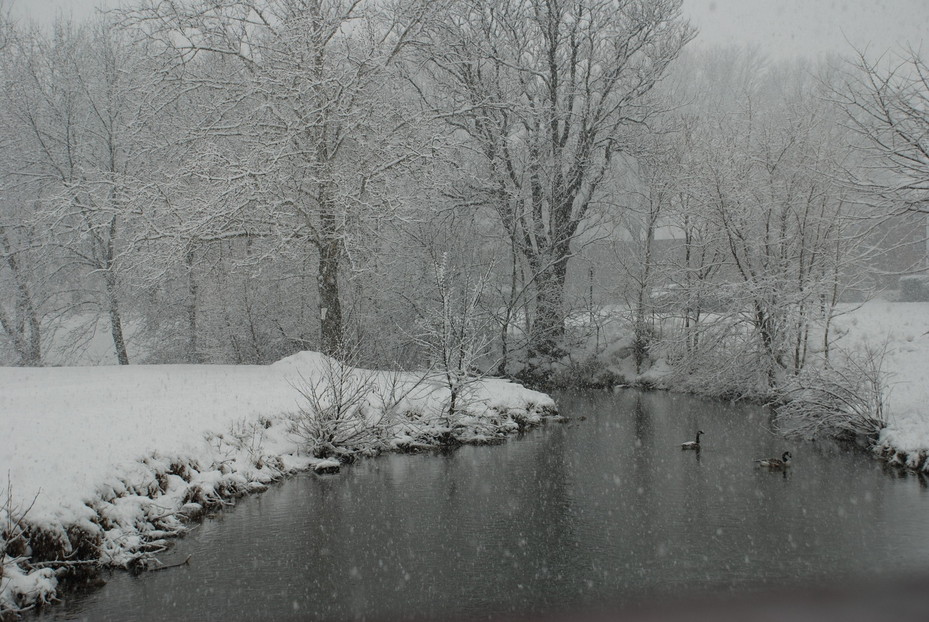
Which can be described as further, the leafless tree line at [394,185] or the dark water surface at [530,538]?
the leafless tree line at [394,185]

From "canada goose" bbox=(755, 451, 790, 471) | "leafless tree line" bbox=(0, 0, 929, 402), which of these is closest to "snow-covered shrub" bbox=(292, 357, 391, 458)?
"leafless tree line" bbox=(0, 0, 929, 402)

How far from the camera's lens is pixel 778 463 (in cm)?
1255

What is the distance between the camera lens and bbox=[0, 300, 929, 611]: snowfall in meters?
7.95

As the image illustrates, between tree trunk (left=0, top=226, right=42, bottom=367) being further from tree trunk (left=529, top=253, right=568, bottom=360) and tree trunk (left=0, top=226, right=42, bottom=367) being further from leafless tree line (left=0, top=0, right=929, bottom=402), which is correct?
tree trunk (left=529, top=253, right=568, bottom=360)

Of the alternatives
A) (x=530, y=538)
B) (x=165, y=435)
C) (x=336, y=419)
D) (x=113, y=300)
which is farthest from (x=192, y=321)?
(x=530, y=538)

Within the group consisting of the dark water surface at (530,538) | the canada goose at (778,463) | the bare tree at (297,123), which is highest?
the bare tree at (297,123)

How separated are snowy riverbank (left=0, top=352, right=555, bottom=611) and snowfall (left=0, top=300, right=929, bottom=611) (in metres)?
0.02

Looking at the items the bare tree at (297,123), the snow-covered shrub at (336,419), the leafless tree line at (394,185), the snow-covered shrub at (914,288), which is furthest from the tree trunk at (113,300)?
the snow-covered shrub at (914,288)

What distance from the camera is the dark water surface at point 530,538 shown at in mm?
7543

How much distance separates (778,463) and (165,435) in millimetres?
10173

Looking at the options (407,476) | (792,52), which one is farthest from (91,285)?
(792,52)

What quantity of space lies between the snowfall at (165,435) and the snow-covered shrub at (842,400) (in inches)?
15.0

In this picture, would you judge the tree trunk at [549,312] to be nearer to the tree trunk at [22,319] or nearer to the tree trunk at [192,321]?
the tree trunk at [192,321]

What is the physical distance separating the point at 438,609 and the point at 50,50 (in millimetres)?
23744
